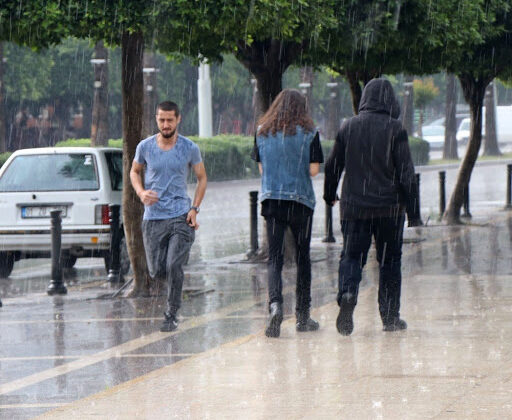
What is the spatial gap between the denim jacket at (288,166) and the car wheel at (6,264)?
6.70 m

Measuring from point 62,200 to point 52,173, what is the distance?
44 centimetres

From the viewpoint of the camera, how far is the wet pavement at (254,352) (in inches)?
252

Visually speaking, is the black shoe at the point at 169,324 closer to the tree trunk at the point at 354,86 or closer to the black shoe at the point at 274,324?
the black shoe at the point at 274,324

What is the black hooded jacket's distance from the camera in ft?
27.7

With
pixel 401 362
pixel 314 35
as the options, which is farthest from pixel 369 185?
pixel 314 35

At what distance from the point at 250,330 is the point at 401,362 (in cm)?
223

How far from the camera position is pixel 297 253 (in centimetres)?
888

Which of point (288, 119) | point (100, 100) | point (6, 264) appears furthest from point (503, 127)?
point (288, 119)

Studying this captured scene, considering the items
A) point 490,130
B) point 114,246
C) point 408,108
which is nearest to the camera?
point 114,246

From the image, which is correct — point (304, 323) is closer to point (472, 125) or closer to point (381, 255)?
point (381, 255)

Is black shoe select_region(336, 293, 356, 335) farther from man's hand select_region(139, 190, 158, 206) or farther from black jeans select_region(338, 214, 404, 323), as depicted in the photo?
man's hand select_region(139, 190, 158, 206)

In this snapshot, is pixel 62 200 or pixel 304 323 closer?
pixel 304 323

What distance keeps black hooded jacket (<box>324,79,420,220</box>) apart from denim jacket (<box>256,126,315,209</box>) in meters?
0.21

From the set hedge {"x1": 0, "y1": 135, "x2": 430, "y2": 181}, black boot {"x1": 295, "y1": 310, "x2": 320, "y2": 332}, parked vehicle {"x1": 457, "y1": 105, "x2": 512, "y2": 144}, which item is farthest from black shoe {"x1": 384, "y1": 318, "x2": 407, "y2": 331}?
parked vehicle {"x1": 457, "y1": 105, "x2": 512, "y2": 144}
